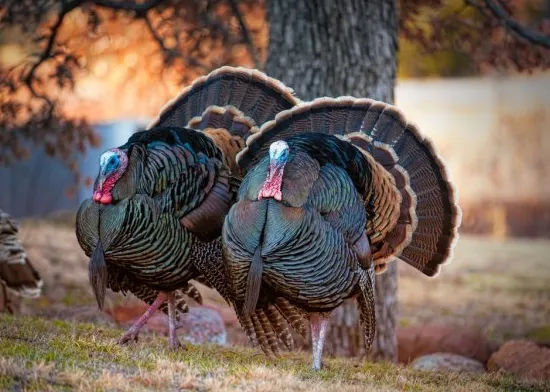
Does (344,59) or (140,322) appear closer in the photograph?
(140,322)

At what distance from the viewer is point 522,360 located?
291 inches

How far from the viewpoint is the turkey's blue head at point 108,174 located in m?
5.48

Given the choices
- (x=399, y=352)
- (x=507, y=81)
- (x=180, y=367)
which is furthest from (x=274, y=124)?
(x=507, y=81)

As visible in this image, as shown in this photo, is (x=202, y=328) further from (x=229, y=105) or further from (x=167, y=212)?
(x=167, y=212)

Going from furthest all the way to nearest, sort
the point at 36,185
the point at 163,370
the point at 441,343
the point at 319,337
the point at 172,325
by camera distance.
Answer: the point at 36,185 < the point at 441,343 < the point at 172,325 < the point at 319,337 < the point at 163,370

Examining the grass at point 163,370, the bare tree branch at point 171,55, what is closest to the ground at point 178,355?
the grass at point 163,370

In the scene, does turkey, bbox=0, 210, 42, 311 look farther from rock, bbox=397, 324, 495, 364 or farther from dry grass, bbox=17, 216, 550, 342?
rock, bbox=397, 324, 495, 364

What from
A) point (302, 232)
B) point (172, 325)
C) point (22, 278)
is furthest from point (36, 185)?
point (302, 232)

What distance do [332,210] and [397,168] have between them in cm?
97

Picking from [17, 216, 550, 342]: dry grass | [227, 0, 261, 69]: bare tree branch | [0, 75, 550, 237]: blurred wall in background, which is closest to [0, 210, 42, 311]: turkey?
[17, 216, 550, 342]: dry grass

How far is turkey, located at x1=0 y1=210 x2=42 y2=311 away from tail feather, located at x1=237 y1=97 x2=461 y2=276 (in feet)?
7.20

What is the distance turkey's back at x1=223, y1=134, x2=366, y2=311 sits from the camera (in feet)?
17.1

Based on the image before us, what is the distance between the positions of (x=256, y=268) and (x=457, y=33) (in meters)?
5.05

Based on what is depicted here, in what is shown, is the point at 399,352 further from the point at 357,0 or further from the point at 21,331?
the point at 21,331
